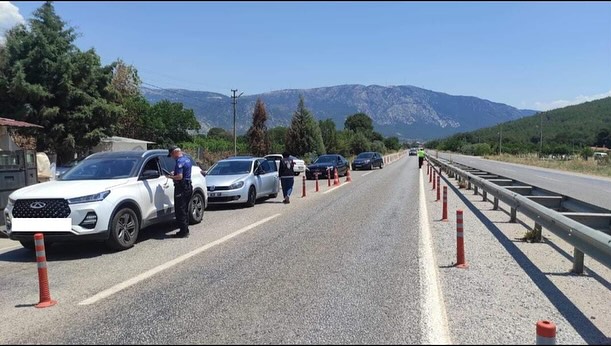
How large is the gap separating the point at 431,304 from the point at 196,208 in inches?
287

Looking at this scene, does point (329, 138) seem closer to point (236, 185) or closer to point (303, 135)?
point (303, 135)

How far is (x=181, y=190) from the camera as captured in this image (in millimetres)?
9672

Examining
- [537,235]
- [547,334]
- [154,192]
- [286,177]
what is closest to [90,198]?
[154,192]

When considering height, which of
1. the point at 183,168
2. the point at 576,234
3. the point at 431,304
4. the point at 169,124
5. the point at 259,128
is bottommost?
the point at 431,304

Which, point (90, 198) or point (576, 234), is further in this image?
point (90, 198)

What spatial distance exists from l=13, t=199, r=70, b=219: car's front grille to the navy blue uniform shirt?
7.77 ft

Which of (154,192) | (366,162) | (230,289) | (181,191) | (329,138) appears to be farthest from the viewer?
(329,138)

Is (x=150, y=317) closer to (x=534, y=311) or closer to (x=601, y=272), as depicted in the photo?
(x=534, y=311)

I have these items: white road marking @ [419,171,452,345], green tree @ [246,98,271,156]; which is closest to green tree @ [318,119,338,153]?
green tree @ [246,98,271,156]

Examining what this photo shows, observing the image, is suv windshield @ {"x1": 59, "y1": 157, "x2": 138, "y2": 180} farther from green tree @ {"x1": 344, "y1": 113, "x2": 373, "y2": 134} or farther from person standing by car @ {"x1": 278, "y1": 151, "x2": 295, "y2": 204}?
green tree @ {"x1": 344, "y1": 113, "x2": 373, "y2": 134}

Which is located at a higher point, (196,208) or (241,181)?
(241,181)

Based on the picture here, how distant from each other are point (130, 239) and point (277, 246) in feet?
8.43

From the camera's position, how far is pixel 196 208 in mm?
11445

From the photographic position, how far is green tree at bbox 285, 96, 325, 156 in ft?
183
